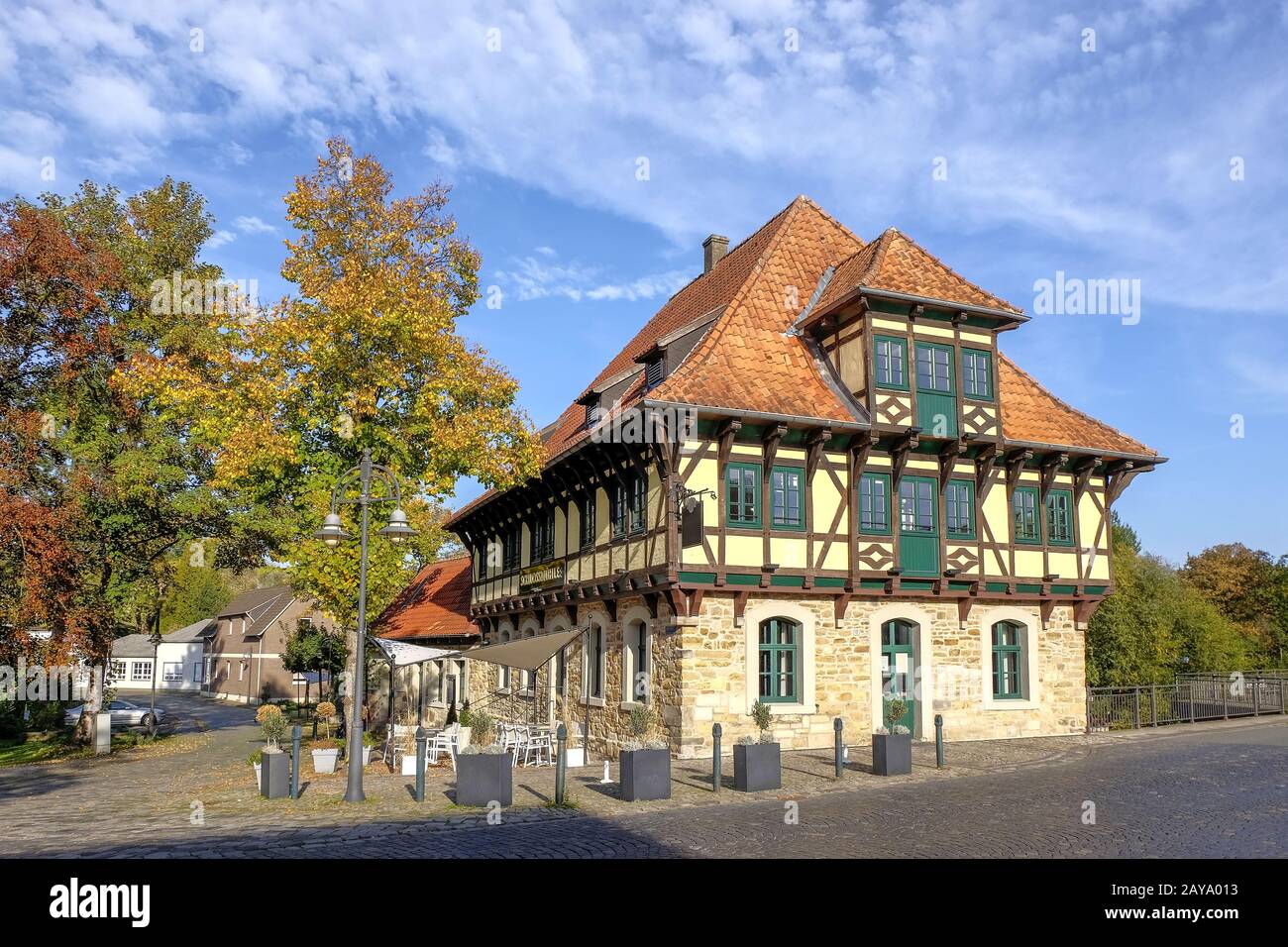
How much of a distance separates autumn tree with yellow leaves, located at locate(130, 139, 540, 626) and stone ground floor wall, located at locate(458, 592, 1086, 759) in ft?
16.2

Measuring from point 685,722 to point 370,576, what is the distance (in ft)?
23.6

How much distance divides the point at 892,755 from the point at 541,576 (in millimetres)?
11432

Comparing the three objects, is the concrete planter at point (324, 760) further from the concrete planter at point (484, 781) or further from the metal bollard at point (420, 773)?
the concrete planter at point (484, 781)

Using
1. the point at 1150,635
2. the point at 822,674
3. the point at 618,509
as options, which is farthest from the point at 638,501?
the point at 1150,635

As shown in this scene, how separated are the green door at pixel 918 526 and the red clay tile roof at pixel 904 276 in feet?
12.9

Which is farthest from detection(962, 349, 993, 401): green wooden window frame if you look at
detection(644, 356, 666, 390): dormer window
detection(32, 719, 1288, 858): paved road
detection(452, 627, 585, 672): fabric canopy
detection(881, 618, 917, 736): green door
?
detection(452, 627, 585, 672): fabric canopy

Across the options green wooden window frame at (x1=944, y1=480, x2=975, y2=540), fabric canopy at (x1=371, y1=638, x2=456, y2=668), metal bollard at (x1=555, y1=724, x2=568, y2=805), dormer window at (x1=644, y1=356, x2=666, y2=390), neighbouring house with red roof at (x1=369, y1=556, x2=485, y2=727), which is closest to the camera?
metal bollard at (x1=555, y1=724, x2=568, y2=805)

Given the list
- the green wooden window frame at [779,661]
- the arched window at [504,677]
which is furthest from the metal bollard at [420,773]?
the arched window at [504,677]

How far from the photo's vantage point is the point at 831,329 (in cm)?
2070

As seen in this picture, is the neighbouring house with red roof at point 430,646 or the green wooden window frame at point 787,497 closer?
the green wooden window frame at point 787,497

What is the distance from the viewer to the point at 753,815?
12.3 metres

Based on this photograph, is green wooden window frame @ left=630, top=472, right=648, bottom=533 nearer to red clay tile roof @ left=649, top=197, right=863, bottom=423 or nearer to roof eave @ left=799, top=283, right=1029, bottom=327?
red clay tile roof @ left=649, top=197, right=863, bottom=423

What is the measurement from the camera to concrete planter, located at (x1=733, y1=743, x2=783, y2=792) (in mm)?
14336

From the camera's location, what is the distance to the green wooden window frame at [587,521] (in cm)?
2211
